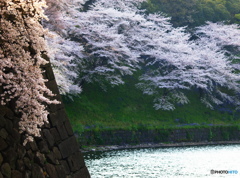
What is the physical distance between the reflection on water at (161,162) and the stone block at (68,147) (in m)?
6.29

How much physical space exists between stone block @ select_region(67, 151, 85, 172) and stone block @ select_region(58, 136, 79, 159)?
0.09m

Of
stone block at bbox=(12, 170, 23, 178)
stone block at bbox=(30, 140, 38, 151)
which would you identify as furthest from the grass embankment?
stone block at bbox=(12, 170, 23, 178)

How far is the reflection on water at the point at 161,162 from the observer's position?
604 inches

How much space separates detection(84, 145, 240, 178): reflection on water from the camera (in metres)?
15.3

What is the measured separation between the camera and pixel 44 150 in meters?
7.27

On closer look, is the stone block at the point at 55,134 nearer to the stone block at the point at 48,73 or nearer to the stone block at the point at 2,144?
the stone block at the point at 48,73

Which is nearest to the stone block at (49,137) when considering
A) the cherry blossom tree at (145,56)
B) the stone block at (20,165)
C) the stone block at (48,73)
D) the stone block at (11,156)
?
the stone block at (20,165)

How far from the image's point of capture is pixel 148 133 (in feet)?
84.1

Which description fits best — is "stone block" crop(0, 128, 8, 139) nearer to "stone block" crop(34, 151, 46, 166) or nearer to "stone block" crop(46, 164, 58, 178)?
"stone block" crop(34, 151, 46, 166)

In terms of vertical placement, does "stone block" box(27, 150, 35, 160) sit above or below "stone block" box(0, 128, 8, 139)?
below

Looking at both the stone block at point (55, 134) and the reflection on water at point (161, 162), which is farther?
the reflection on water at point (161, 162)

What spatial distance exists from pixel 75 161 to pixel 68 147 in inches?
14.2

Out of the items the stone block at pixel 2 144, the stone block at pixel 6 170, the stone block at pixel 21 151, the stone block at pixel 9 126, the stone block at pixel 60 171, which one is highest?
the stone block at pixel 9 126

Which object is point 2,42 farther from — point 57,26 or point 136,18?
point 136,18
